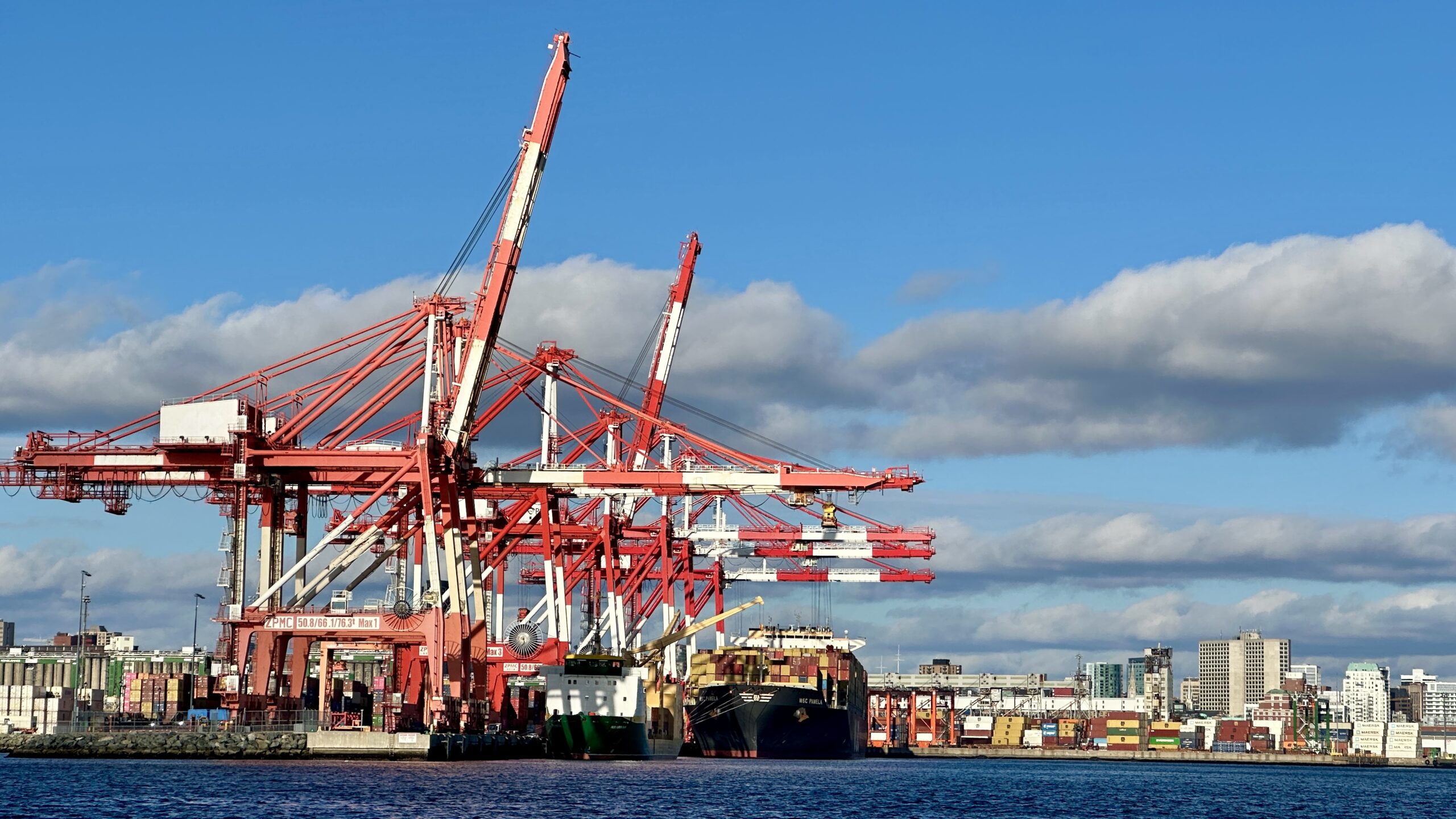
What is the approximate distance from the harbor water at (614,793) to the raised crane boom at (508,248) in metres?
11.9

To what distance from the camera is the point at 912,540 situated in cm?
8050

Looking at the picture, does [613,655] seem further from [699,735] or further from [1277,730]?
[1277,730]

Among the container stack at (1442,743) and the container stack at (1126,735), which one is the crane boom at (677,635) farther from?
the container stack at (1442,743)

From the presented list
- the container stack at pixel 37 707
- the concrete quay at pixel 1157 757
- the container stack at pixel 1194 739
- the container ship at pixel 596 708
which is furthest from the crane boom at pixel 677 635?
the container stack at pixel 1194 739

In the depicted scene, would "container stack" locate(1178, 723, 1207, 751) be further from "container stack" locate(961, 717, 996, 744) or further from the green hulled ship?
the green hulled ship

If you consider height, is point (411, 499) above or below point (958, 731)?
above

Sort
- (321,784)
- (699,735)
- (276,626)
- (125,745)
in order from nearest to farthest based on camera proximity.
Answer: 1. (321,784)
2. (276,626)
3. (125,745)
4. (699,735)

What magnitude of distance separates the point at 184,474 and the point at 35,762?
11.5 m

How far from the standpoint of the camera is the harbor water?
40.1 metres

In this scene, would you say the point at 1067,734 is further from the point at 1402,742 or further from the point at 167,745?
the point at 167,745

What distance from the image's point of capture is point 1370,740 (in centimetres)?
15550

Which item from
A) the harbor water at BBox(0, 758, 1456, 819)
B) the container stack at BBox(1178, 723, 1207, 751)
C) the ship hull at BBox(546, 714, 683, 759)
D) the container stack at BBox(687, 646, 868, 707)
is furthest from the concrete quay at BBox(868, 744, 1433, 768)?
the ship hull at BBox(546, 714, 683, 759)

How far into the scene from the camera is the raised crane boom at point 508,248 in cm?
5825

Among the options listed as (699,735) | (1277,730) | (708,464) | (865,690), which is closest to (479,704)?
(708,464)
